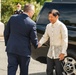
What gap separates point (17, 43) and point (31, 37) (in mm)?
275

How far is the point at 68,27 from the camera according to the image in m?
7.24

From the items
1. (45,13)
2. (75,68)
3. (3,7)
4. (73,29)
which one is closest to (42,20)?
(45,13)

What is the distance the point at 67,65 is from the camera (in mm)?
7047

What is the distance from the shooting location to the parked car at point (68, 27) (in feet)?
23.0

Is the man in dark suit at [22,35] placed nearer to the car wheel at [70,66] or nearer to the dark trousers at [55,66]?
the dark trousers at [55,66]

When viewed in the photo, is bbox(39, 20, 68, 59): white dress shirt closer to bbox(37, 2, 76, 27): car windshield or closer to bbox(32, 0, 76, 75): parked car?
bbox(32, 0, 76, 75): parked car

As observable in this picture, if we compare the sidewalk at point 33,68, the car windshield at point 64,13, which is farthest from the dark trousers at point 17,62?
the sidewalk at point 33,68

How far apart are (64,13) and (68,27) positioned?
38cm

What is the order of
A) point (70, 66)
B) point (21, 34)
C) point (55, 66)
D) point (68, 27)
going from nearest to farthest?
1. point (21, 34)
2. point (55, 66)
3. point (70, 66)
4. point (68, 27)

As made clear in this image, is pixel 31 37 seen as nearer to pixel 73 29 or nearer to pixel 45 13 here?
pixel 73 29

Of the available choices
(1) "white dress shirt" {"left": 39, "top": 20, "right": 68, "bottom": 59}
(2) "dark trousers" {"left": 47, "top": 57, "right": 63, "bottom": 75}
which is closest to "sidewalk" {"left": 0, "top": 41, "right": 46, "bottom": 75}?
(2) "dark trousers" {"left": 47, "top": 57, "right": 63, "bottom": 75}

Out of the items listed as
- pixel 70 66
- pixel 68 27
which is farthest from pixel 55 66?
pixel 68 27

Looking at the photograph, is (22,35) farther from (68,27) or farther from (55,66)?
(68,27)

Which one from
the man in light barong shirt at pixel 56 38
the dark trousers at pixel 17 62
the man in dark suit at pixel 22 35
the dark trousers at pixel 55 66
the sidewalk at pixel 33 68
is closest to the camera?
the man in dark suit at pixel 22 35
